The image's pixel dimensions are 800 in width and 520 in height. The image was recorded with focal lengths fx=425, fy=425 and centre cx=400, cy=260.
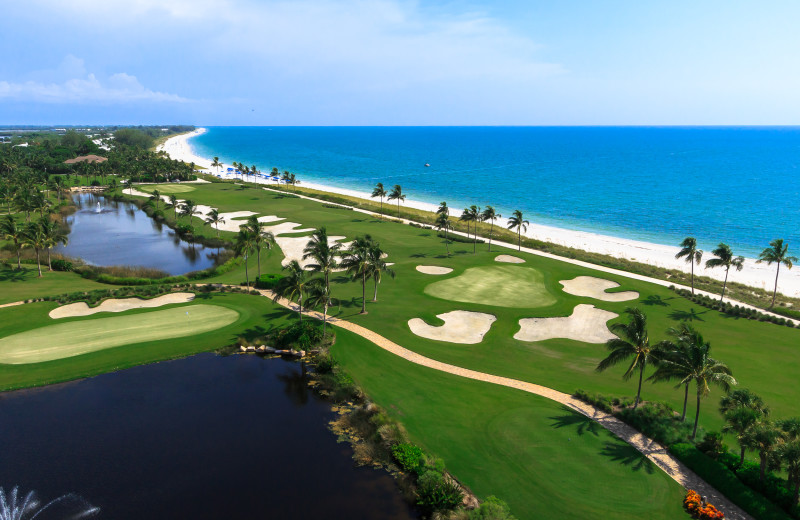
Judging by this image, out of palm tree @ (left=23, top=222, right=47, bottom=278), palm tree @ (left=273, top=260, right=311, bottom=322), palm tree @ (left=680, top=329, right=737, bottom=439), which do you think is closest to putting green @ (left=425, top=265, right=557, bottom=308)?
palm tree @ (left=273, top=260, right=311, bottom=322)

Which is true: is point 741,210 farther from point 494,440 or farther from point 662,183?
point 494,440

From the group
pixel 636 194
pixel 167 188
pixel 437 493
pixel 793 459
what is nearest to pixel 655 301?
pixel 793 459

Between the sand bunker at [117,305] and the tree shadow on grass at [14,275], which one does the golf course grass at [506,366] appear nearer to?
the sand bunker at [117,305]

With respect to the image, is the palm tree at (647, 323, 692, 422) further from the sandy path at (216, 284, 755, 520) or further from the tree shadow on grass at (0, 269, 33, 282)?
the tree shadow on grass at (0, 269, 33, 282)

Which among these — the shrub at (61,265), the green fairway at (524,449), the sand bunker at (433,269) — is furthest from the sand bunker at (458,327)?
the shrub at (61,265)

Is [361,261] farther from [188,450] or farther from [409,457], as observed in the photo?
[188,450]
